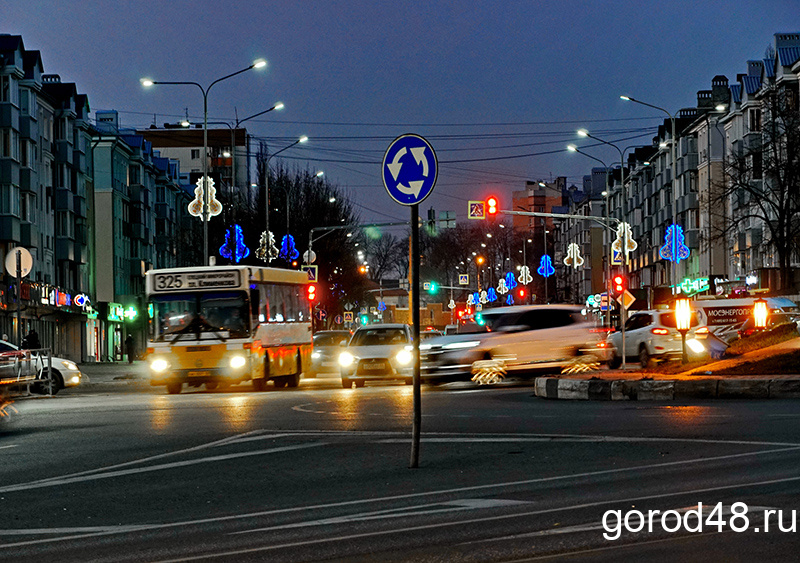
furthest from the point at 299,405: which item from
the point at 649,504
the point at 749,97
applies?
the point at 749,97

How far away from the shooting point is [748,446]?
13.0 m

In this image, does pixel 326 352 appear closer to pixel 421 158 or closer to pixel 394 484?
pixel 421 158

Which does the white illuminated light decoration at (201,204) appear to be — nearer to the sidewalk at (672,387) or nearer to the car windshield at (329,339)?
the car windshield at (329,339)

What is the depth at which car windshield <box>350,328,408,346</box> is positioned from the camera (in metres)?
32.2

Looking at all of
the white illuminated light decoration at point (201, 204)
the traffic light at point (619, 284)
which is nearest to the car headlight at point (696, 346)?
the traffic light at point (619, 284)

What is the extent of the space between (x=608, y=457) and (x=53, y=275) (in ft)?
200

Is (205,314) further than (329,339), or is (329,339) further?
(329,339)

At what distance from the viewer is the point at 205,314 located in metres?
29.5

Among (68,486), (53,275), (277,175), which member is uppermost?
(277,175)

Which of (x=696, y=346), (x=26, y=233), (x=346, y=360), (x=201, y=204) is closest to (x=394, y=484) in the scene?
(x=346, y=360)

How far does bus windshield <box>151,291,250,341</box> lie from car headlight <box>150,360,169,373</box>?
548 millimetres

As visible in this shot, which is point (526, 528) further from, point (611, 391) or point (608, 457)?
point (611, 391)

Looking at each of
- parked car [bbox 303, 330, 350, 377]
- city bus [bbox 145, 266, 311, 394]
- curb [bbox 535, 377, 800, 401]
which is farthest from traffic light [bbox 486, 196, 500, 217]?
curb [bbox 535, 377, 800, 401]

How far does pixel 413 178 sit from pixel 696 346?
23.5 m
